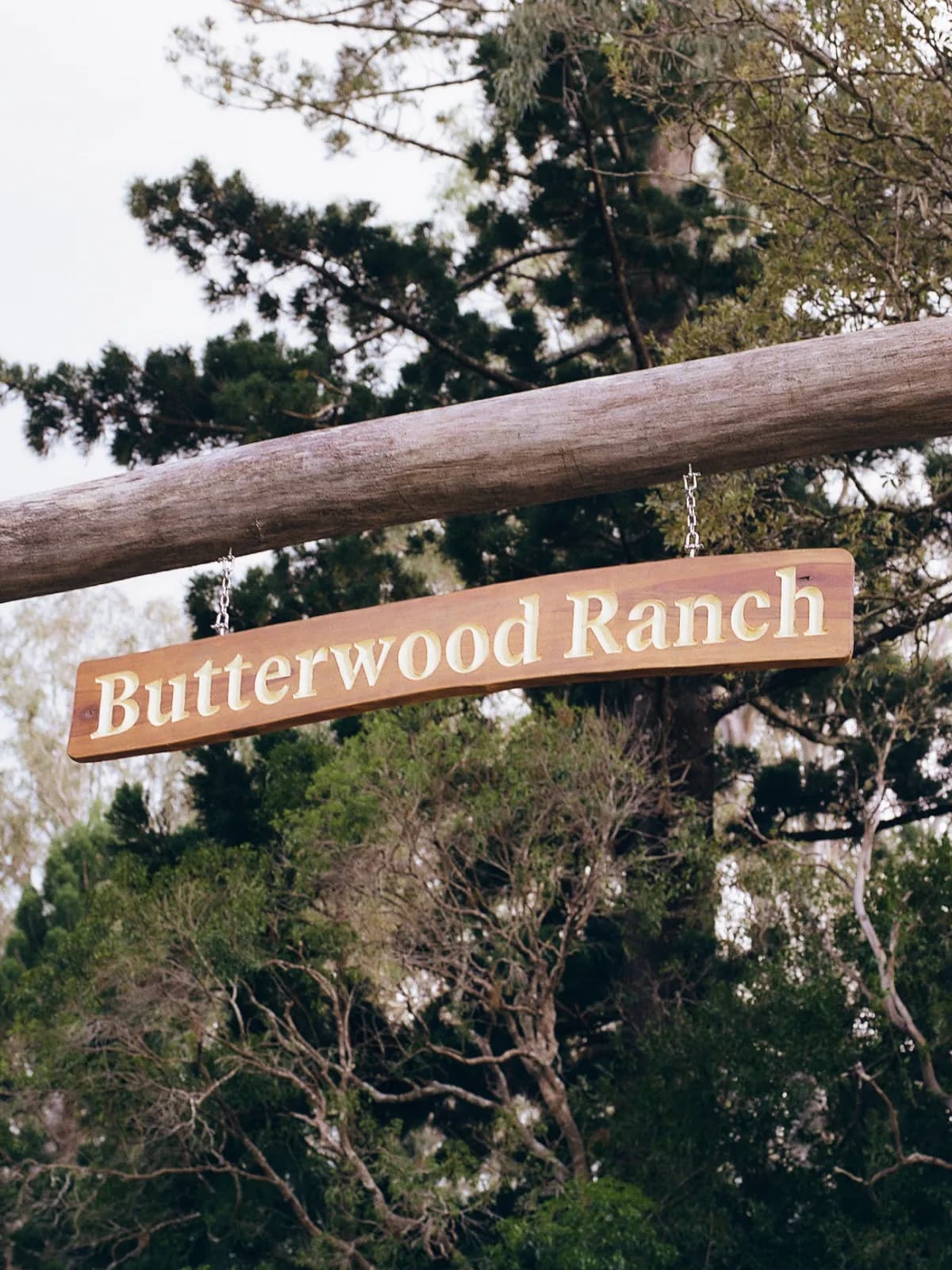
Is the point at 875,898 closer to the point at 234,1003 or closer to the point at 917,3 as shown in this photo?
the point at 234,1003

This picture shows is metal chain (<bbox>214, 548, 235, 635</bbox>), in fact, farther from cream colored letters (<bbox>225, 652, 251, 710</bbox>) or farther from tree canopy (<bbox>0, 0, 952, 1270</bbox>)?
tree canopy (<bbox>0, 0, 952, 1270</bbox>)

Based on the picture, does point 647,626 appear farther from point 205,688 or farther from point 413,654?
point 205,688

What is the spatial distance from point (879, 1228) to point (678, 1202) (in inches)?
49.2

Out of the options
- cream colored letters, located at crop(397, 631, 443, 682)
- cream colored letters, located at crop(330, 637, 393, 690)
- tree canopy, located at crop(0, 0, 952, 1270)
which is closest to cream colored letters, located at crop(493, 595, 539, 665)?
cream colored letters, located at crop(397, 631, 443, 682)

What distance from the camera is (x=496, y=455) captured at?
3.77m

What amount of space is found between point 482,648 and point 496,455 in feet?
1.96

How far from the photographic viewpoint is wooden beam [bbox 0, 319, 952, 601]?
3656mm

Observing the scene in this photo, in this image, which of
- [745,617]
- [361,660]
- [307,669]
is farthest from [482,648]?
[745,617]

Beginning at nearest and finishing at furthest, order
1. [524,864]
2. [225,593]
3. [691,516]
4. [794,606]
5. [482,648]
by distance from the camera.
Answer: [794,606], [482,648], [691,516], [225,593], [524,864]

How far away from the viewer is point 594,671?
3264 millimetres

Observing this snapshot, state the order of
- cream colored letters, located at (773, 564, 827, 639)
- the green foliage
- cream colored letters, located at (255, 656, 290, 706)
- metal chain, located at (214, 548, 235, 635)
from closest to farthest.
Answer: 1. cream colored letters, located at (773, 564, 827, 639)
2. cream colored letters, located at (255, 656, 290, 706)
3. metal chain, located at (214, 548, 235, 635)
4. the green foliage

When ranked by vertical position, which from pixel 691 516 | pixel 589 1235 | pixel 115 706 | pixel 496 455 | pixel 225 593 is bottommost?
pixel 589 1235

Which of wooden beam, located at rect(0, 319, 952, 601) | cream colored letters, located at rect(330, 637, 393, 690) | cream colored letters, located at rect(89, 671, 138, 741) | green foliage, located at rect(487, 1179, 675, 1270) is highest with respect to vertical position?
wooden beam, located at rect(0, 319, 952, 601)

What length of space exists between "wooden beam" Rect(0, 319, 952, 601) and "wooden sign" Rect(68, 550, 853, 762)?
45 cm
